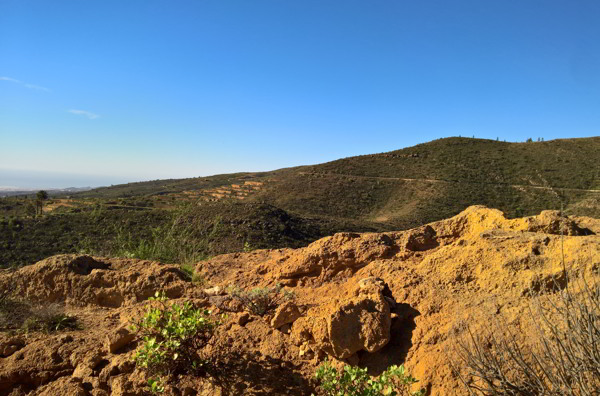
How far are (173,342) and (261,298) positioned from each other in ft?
3.23

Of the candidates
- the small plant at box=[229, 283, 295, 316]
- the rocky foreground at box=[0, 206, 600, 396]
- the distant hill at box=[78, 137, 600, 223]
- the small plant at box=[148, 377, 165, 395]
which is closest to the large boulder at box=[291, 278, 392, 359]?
the rocky foreground at box=[0, 206, 600, 396]

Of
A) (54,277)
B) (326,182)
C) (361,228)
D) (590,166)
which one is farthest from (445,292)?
(590,166)

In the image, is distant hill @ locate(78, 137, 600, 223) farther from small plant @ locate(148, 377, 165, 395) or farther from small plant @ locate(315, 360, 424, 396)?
small plant @ locate(148, 377, 165, 395)

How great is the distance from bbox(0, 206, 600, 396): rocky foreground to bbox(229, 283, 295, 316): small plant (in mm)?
74

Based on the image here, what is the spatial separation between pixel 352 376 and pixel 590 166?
4216 centimetres

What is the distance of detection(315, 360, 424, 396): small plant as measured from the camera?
2164 millimetres

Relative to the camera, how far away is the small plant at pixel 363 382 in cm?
216

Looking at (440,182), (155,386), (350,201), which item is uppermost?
(440,182)

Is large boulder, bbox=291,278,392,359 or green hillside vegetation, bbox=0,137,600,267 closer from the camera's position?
large boulder, bbox=291,278,392,359

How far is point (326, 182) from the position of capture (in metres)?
39.5

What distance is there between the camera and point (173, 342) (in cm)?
262

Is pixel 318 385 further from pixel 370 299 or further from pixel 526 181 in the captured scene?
pixel 526 181

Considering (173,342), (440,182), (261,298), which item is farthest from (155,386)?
(440,182)

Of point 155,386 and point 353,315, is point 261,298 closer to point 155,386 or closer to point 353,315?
point 353,315
